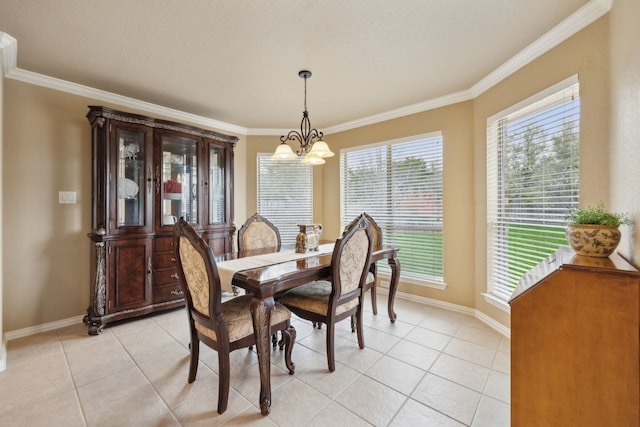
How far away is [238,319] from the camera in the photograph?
5.69ft

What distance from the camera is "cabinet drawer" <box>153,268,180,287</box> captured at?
302cm

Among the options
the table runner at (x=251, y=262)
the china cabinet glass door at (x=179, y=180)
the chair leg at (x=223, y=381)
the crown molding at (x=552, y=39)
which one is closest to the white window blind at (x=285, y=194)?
the china cabinet glass door at (x=179, y=180)

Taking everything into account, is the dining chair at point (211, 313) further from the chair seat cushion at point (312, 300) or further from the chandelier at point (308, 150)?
the chandelier at point (308, 150)

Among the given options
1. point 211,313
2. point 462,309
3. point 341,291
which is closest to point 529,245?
point 462,309

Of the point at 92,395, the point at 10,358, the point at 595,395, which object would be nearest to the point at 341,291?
the point at 595,395

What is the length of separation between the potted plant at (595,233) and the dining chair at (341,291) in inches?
48.3

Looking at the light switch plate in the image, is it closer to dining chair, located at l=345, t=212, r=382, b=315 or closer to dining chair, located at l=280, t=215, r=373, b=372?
dining chair, located at l=280, t=215, r=373, b=372

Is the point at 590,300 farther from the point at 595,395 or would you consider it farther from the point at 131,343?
the point at 131,343

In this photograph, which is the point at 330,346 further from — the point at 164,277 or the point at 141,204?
the point at 141,204

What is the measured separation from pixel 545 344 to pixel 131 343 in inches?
119

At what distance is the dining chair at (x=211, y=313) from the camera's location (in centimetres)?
158

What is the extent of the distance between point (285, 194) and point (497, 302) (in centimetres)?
319

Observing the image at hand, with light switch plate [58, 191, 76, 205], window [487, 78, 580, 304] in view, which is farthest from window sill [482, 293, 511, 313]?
light switch plate [58, 191, 76, 205]

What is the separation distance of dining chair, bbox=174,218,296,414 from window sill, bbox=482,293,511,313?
2.00 meters
